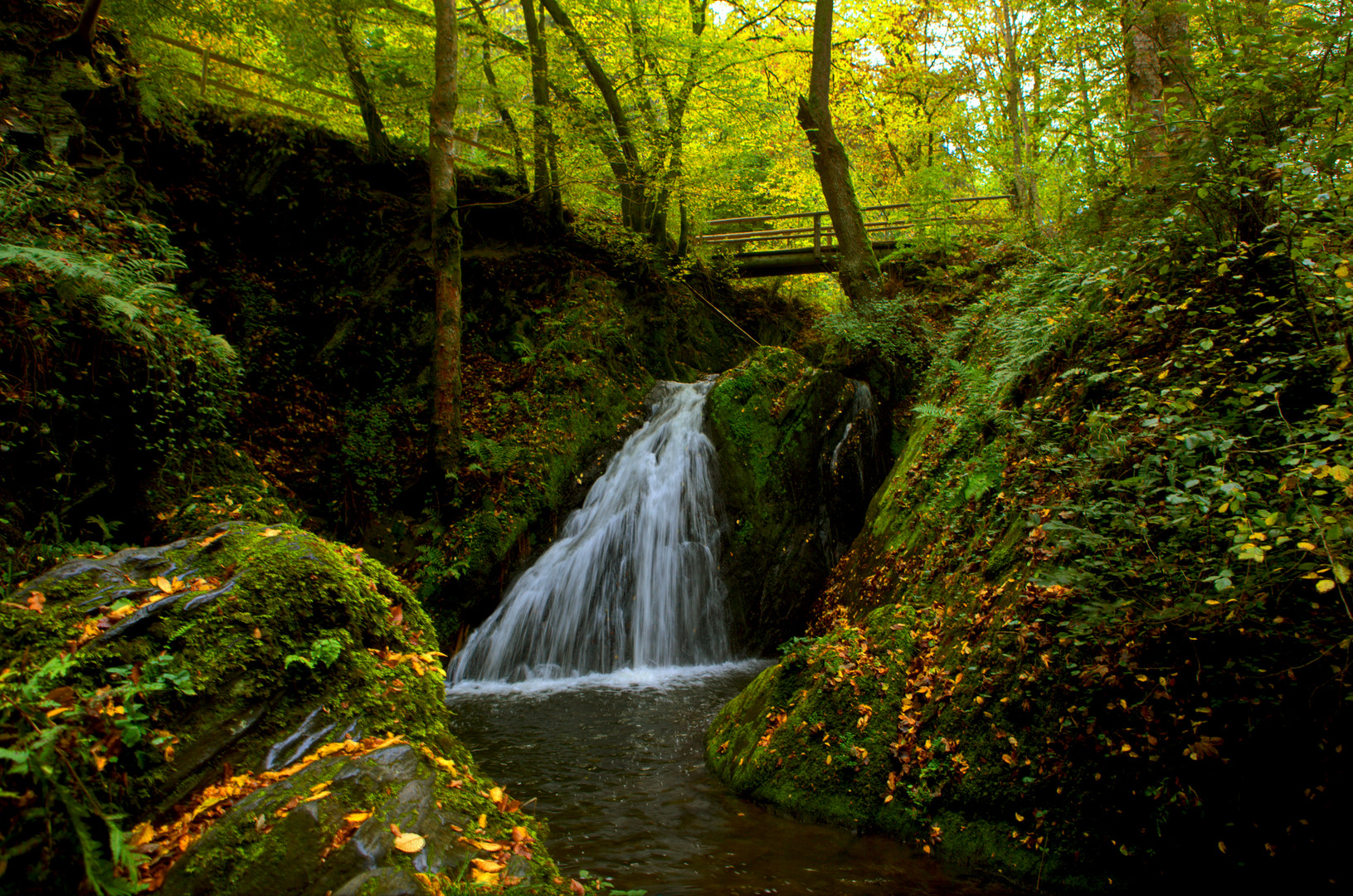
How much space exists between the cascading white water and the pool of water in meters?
0.98

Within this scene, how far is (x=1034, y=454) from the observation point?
17.1ft

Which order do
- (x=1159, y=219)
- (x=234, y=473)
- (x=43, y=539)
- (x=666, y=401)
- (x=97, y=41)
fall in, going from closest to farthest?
(x=43, y=539) → (x=1159, y=219) → (x=234, y=473) → (x=97, y=41) → (x=666, y=401)

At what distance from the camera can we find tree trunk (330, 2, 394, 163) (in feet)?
34.4

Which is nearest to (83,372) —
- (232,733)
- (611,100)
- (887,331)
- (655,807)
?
(232,733)

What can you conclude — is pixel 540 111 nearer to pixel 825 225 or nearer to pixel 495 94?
pixel 495 94

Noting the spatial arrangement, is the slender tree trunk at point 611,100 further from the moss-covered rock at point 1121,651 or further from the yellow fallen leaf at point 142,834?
the yellow fallen leaf at point 142,834

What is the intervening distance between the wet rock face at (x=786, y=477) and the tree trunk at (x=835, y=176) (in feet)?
7.14

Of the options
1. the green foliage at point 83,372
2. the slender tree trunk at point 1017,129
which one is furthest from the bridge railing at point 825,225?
the green foliage at point 83,372

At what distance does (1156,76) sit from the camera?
6703 mm

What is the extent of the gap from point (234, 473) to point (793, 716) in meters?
5.44

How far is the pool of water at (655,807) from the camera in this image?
11.1 ft

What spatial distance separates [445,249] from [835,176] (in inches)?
267

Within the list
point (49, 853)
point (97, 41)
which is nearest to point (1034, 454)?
point (49, 853)

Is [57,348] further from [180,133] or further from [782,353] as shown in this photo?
[782,353]
